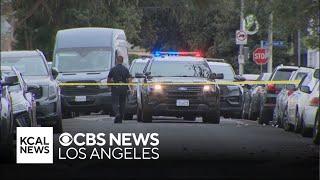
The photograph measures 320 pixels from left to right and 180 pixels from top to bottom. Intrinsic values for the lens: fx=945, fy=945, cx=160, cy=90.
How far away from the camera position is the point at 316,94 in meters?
20.2

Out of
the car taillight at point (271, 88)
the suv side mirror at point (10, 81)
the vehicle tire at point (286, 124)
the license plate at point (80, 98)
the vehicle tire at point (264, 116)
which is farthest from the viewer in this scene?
the license plate at point (80, 98)

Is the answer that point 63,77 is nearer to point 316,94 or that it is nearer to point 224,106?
point 224,106

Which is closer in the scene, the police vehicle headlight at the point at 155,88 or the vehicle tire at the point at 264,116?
the police vehicle headlight at the point at 155,88

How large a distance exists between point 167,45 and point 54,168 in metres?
43.9

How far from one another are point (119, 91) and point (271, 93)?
4.67m

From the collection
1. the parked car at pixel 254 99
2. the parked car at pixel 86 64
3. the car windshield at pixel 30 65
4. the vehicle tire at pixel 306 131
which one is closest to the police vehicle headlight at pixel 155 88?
the car windshield at pixel 30 65

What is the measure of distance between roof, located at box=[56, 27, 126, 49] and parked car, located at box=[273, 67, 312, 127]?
7.23m

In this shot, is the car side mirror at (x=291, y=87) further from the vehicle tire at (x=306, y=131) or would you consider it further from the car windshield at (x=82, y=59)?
the car windshield at (x=82, y=59)

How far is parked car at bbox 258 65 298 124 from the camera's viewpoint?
26.7 metres

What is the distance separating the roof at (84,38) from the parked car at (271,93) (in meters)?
6.22

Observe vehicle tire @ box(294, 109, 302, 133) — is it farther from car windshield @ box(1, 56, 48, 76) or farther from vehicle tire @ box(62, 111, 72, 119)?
vehicle tire @ box(62, 111, 72, 119)

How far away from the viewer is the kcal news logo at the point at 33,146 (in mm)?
13805

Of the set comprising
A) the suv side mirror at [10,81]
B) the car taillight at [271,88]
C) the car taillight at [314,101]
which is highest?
the suv side mirror at [10,81]

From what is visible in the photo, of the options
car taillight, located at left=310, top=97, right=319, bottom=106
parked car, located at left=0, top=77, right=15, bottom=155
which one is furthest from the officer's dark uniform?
parked car, located at left=0, top=77, right=15, bottom=155
